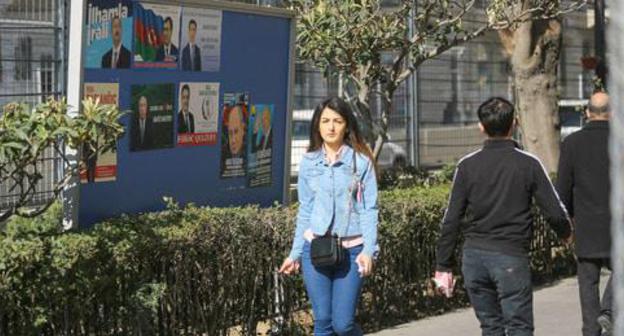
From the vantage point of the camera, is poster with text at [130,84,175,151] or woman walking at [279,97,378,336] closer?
woman walking at [279,97,378,336]

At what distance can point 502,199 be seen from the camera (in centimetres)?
630

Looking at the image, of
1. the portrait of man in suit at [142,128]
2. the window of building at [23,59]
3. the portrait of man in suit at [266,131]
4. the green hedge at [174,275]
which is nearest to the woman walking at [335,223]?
the green hedge at [174,275]

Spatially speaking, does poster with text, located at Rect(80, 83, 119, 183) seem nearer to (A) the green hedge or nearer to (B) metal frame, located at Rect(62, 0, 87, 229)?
(B) metal frame, located at Rect(62, 0, 87, 229)

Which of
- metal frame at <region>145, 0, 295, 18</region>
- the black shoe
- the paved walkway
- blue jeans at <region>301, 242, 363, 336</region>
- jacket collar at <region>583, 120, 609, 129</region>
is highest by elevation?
metal frame at <region>145, 0, 295, 18</region>

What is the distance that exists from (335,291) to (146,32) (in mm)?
2122

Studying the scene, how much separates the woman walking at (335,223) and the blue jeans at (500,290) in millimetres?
611

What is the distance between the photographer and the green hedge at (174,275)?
5891 mm

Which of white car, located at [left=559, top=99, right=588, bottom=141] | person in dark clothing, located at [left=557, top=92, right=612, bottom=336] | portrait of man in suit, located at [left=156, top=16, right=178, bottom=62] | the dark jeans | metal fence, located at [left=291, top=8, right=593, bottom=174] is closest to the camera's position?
person in dark clothing, located at [left=557, top=92, right=612, bottom=336]

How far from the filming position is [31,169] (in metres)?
7.13

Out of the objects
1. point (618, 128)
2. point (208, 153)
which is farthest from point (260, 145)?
point (618, 128)

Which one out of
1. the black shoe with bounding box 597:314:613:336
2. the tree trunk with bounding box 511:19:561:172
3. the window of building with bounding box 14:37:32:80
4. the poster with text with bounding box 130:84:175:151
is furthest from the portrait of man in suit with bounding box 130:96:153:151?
the tree trunk with bounding box 511:19:561:172

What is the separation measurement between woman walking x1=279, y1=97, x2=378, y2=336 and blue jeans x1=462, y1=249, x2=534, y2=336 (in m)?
0.61

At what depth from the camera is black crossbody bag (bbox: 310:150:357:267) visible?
6250mm

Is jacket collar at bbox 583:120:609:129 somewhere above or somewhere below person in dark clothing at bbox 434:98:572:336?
above
